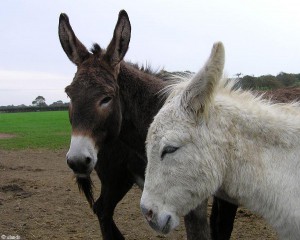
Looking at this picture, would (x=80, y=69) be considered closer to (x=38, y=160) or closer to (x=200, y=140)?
(x=200, y=140)

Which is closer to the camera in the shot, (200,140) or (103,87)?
(200,140)

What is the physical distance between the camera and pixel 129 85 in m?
5.08

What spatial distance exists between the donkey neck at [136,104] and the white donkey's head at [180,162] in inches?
65.4

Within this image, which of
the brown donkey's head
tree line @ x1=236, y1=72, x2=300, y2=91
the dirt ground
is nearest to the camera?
the brown donkey's head

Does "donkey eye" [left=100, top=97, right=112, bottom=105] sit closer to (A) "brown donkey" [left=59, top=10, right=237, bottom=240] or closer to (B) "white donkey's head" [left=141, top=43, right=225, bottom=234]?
(A) "brown donkey" [left=59, top=10, right=237, bottom=240]

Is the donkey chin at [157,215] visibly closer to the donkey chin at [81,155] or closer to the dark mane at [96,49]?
the donkey chin at [81,155]

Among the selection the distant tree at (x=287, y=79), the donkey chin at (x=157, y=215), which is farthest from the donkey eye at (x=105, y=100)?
the distant tree at (x=287, y=79)

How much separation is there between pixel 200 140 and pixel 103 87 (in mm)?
1688

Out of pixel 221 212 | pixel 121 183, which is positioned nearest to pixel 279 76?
pixel 221 212

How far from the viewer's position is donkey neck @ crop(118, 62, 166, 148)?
5.04 meters

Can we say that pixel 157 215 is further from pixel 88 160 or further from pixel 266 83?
pixel 266 83

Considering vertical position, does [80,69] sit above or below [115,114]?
above

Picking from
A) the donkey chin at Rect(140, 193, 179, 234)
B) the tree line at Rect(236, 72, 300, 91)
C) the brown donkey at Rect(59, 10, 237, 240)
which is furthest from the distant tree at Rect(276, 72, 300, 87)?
the donkey chin at Rect(140, 193, 179, 234)

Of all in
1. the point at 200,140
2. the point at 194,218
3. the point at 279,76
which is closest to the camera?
the point at 200,140
